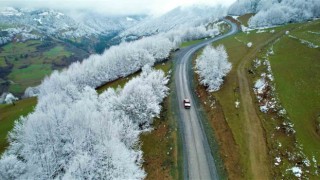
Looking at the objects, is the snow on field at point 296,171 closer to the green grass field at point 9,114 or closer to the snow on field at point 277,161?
the snow on field at point 277,161

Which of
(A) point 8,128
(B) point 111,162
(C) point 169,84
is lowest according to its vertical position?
(A) point 8,128

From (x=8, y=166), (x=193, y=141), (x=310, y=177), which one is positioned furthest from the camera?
(x=193, y=141)

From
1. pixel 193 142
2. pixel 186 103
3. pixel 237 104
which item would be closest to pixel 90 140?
pixel 193 142

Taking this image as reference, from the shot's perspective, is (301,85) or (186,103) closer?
(301,85)

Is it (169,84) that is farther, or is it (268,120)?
(169,84)

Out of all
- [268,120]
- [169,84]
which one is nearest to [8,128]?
[169,84]

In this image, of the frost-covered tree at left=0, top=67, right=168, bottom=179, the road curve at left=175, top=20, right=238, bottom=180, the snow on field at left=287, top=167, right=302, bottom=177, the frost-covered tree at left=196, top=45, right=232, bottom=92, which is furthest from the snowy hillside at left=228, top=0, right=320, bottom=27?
the snow on field at left=287, top=167, right=302, bottom=177

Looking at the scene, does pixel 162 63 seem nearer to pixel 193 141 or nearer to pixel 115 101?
pixel 115 101

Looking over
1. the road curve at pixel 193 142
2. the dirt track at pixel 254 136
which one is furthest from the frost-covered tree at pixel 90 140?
the dirt track at pixel 254 136

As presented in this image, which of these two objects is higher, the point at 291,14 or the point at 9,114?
the point at 291,14

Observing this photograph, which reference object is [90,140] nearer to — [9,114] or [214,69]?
[214,69]

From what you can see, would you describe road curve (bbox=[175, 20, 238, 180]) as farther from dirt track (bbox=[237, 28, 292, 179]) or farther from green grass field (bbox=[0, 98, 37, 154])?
green grass field (bbox=[0, 98, 37, 154])
